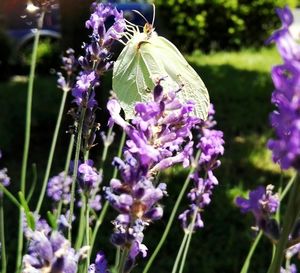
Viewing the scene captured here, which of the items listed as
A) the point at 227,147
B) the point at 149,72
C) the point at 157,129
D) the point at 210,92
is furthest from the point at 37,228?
the point at 210,92

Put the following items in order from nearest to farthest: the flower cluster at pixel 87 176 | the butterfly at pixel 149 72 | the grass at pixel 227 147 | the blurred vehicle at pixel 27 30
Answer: the flower cluster at pixel 87 176 < the butterfly at pixel 149 72 < the grass at pixel 227 147 < the blurred vehicle at pixel 27 30

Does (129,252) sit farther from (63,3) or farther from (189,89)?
(63,3)

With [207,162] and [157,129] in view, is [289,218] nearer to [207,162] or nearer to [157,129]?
[157,129]

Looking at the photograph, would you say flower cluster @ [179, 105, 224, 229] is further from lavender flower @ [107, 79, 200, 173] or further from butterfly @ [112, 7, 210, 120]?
lavender flower @ [107, 79, 200, 173]

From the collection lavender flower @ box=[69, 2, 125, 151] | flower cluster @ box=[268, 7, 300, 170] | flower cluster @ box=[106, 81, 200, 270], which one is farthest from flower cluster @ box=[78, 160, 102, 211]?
flower cluster @ box=[268, 7, 300, 170]

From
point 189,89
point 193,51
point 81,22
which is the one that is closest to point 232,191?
point 81,22

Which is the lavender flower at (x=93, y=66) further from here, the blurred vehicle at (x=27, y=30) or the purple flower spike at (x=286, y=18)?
the blurred vehicle at (x=27, y=30)

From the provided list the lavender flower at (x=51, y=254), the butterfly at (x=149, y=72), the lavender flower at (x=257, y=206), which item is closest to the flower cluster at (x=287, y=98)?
the lavender flower at (x=257, y=206)
